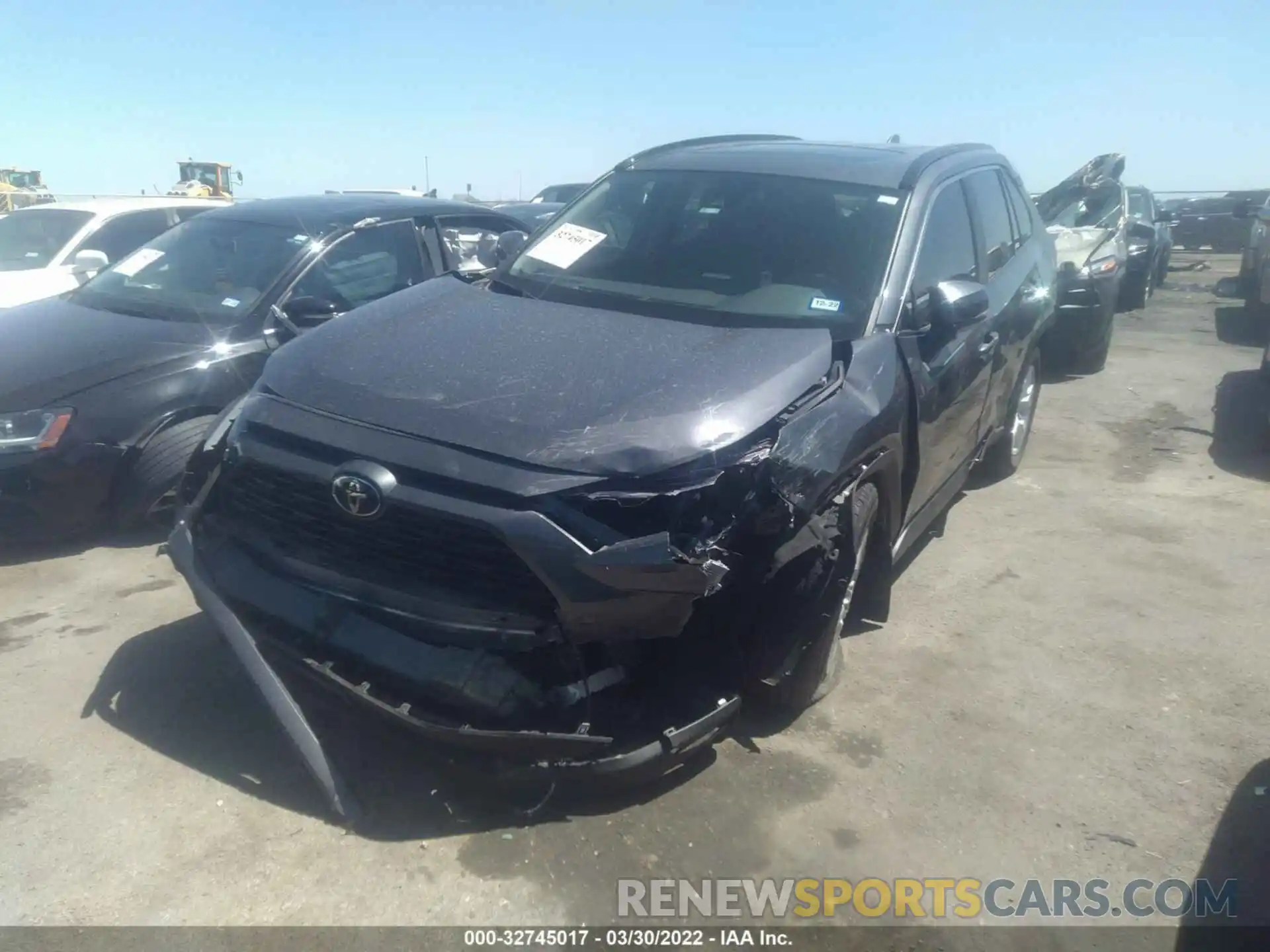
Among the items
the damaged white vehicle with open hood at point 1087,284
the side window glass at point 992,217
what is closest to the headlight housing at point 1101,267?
the damaged white vehicle with open hood at point 1087,284

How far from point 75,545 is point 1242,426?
7.94 meters

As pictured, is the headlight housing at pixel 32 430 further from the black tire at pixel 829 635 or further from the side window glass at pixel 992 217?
the side window glass at pixel 992 217

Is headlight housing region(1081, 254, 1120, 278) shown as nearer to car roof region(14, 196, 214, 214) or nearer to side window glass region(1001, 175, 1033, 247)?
side window glass region(1001, 175, 1033, 247)

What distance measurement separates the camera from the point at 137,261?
5797 mm

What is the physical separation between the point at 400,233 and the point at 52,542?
256 centimetres

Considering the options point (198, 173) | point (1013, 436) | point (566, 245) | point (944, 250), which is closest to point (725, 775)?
point (566, 245)

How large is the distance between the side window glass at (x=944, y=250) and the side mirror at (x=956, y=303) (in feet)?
0.17

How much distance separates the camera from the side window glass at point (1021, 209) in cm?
570

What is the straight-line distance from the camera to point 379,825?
2.91 meters

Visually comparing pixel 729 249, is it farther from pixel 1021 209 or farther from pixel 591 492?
pixel 1021 209

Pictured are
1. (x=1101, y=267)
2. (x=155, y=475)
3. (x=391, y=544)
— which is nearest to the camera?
(x=391, y=544)

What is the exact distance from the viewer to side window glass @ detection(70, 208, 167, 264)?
8.40 meters

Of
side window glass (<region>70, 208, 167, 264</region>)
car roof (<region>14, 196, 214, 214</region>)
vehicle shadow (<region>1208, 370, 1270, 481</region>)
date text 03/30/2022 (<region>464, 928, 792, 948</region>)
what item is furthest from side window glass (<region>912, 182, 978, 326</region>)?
side window glass (<region>70, 208, 167, 264</region>)

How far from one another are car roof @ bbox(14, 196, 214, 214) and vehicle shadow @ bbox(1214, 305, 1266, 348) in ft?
36.0
